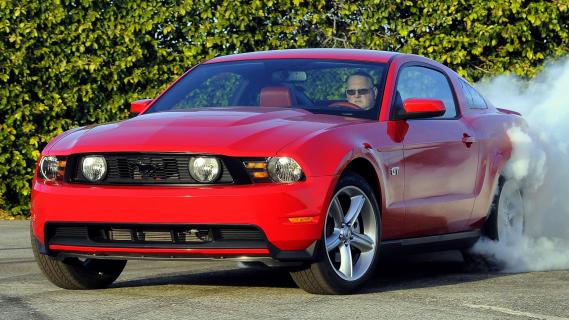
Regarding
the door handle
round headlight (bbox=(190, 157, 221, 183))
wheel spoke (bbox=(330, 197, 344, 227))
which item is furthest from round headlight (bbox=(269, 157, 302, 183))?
the door handle

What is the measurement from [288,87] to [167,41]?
7.20 meters

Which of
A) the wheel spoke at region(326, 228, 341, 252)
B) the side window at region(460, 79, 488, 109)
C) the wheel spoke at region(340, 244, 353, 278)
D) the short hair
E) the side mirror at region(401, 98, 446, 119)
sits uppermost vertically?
the short hair

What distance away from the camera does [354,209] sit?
307 inches

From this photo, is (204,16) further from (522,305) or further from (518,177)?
(522,305)

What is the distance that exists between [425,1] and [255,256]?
8.98 m

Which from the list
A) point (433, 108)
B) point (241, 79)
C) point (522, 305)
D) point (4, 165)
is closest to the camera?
point (522, 305)

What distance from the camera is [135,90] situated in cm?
1552

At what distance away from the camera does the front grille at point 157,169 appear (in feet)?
23.9

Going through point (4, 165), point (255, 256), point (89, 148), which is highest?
point (89, 148)

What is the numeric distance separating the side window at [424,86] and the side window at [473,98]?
0.89 ft

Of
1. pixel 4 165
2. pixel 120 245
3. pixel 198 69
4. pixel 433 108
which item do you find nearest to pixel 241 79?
pixel 198 69

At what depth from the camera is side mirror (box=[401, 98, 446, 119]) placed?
8523 millimetres

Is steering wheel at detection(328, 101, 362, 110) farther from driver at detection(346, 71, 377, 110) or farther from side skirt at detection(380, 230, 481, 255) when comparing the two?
side skirt at detection(380, 230, 481, 255)

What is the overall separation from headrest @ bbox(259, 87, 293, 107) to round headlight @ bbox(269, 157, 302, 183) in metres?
1.30
